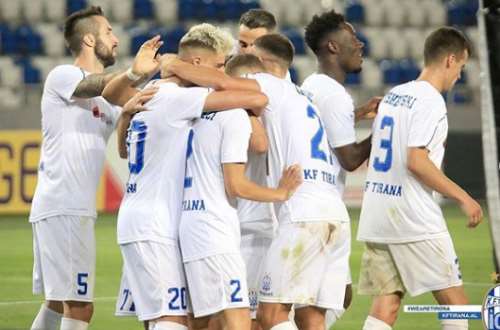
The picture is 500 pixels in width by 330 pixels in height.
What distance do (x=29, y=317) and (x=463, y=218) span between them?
10.1 metres

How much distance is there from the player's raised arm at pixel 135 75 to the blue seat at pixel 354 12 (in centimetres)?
1735

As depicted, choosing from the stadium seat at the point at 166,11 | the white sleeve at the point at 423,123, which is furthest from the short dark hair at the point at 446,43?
the stadium seat at the point at 166,11

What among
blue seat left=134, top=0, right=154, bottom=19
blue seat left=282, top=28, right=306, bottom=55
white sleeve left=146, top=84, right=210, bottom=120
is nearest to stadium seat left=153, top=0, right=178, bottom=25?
blue seat left=134, top=0, right=154, bottom=19

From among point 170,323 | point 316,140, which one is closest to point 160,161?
point 170,323

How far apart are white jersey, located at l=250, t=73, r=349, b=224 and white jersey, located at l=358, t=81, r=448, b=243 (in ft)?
1.76

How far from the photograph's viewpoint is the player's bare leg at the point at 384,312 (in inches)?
278

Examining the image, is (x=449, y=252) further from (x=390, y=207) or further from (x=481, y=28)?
(x=481, y=28)

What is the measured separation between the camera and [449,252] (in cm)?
710

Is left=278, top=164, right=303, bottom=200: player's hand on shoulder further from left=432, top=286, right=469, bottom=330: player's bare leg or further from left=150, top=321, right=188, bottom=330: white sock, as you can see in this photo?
left=432, top=286, right=469, bottom=330: player's bare leg

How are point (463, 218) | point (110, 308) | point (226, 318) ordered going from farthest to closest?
point (463, 218), point (110, 308), point (226, 318)

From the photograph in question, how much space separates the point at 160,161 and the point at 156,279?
614 mm

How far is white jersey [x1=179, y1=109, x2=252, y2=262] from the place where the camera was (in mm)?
6121

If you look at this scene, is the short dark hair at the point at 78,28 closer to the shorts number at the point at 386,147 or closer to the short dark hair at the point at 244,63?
the short dark hair at the point at 244,63

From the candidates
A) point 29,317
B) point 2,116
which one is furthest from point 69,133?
point 2,116
